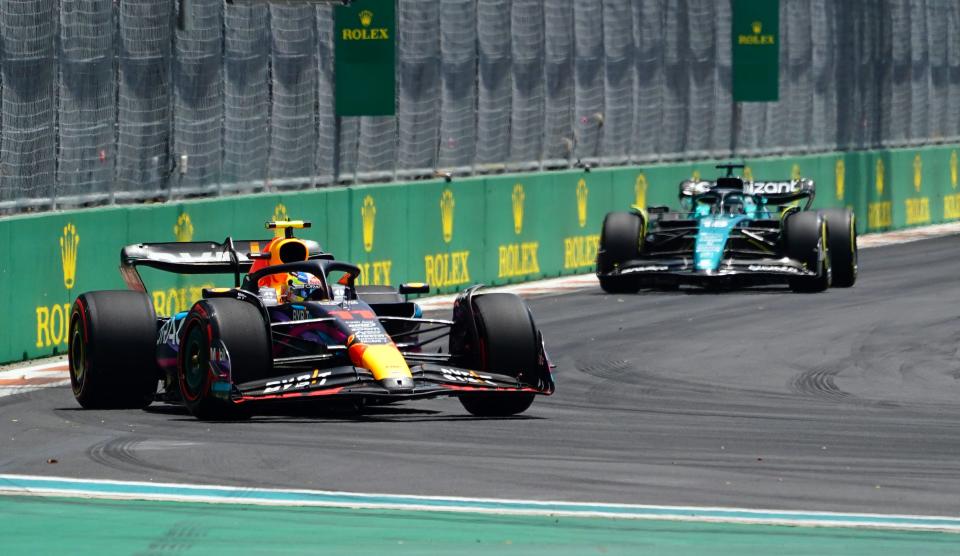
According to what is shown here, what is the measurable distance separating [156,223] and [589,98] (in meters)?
11.8

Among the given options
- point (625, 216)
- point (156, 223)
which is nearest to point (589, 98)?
point (625, 216)

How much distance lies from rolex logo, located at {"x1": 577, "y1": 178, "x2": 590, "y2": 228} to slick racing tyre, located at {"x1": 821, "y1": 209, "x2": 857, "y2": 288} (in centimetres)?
425

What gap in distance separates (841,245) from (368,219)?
17.7 ft

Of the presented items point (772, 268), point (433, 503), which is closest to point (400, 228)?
point (772, 268)

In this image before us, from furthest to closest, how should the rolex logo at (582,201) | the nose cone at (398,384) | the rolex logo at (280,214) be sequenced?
the rolex logo at (582,201) → the rolex logo at (280,214) → the nose cone at (398,384)

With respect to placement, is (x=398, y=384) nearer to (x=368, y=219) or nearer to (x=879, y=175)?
(x=368, y=219)

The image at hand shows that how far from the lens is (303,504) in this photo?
30.7 feet

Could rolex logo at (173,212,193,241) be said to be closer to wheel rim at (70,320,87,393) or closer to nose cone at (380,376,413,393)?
wheel rim at (70,320,87,393)

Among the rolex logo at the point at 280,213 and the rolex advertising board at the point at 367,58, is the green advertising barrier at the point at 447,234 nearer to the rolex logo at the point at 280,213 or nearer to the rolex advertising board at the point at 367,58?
the rolex advertising board at the point at 367,58

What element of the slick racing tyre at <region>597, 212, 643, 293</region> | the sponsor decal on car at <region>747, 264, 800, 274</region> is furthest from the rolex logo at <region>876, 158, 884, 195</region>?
the sponsor decal on car at <region>747, 264, 800, 274</region>

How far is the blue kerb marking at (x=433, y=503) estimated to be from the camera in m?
8.98

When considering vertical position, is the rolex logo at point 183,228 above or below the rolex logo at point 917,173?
below

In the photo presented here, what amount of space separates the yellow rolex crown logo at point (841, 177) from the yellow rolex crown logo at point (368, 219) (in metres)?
14.5

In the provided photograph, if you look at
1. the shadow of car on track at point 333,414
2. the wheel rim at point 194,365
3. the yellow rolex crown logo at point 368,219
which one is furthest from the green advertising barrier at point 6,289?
the yellow rolex crown logo at point 368,219
